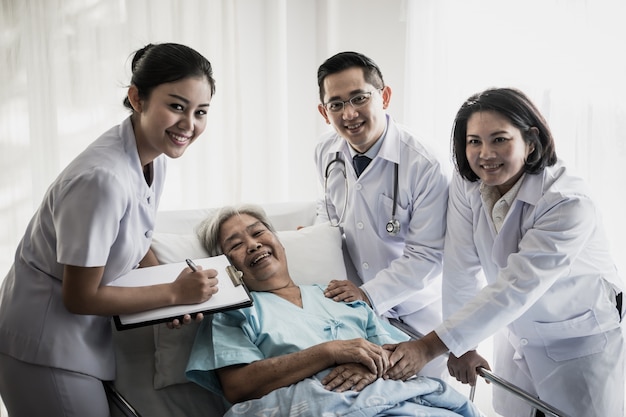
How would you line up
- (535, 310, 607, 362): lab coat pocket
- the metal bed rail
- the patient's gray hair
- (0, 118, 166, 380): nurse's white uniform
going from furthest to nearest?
the patient's gray hair, (535, 310, 607, 362): lab coat pocket, the metal bed rail, (0, 118, 166, 380): nurse's white uniform

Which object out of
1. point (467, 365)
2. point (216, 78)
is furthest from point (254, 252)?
point (216, 78)

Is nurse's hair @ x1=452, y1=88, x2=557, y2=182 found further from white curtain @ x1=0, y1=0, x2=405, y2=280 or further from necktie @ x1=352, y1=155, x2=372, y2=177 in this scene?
white curtain @ x1=0, y1=0, x2=405, y2=280

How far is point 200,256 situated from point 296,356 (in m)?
0.60

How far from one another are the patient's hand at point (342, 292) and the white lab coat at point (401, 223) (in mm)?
84

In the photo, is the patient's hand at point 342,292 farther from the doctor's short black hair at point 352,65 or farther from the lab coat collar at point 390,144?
the doctor's short black hair at point 352,65

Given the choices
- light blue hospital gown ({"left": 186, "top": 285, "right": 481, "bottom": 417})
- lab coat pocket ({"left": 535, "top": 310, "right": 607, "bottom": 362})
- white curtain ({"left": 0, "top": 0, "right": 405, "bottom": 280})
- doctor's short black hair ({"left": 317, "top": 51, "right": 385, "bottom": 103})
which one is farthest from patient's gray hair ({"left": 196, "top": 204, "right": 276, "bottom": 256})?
white curtain ({"left": 0, "top": 0, "right": 405, "bottom": 280})

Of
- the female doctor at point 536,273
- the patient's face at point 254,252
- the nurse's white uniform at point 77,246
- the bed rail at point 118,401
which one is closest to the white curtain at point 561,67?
the female doctor at point 536,273

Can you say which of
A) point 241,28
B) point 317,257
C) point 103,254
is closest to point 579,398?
point 317,257

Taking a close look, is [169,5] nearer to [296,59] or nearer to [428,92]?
[296,59]

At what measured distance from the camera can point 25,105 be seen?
2.91 m

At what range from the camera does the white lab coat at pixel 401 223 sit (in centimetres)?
213

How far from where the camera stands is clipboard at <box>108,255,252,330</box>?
1574 mm

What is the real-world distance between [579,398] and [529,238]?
1.62 ft

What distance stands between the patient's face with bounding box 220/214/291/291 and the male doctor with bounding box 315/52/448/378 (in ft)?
0.61
